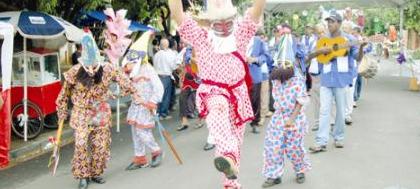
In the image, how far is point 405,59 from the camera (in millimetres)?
16422

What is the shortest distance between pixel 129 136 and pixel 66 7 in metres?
3.91

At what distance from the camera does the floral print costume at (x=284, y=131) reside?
650cm

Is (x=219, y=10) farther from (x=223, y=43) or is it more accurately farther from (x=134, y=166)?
(x=134, y=166)

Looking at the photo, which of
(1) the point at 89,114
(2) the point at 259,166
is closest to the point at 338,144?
(2) the point at 259,166

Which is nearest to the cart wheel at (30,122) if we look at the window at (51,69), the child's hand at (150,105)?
the window at (51,69)

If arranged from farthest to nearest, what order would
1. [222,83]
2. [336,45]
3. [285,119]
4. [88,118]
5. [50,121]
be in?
1. [50,121]
2. [336,45]
3. [88,118]
4. [285,119]
5. [222,83]

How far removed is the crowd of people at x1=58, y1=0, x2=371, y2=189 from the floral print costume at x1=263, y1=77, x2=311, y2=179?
0.01 meters

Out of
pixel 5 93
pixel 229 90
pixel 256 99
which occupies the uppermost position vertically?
pixel 229 90

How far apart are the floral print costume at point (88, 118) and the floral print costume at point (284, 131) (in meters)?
1.85

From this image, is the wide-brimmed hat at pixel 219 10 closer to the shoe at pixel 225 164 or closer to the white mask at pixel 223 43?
the white mask at pixel 223 43

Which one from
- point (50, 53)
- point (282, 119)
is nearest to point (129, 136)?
point (50, 53)

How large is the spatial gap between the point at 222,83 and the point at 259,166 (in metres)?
2.88

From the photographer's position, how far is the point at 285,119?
6520 millimetres

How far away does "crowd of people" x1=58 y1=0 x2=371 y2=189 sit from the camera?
5066 mm
